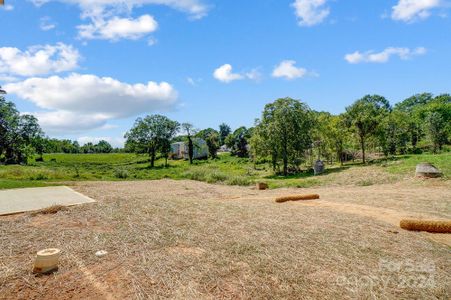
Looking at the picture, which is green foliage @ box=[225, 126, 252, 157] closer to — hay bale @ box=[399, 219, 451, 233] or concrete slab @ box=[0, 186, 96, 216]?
concrete slab @ box=[0, 186, 96, 216]

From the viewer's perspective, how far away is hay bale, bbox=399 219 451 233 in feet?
21.5

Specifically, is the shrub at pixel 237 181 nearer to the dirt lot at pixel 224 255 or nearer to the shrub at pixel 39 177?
the dirt lot at pixel 224 255

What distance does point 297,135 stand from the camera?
87.6 ft

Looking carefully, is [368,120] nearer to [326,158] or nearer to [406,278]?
[326,158]

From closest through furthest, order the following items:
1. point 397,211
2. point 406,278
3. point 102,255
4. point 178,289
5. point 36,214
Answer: point 178,289, point 406,278, point 102,255, point 36,214, point 397,211

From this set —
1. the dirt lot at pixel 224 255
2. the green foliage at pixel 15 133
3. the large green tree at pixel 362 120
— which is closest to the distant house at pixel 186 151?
the green foliage at pixel 15 133

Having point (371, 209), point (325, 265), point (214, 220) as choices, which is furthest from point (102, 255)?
point (371, 209)

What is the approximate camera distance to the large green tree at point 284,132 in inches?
1038

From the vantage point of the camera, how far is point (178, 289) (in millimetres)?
3768

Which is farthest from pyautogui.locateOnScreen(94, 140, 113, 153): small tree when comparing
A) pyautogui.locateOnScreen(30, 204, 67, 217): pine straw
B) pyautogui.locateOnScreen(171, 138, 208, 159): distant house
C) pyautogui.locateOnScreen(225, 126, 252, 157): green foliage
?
pyautogui.locateOnScreen(30, 204, 67, 217): pine straw

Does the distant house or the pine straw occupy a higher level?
the distant house

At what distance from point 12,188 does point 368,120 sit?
25.2 m

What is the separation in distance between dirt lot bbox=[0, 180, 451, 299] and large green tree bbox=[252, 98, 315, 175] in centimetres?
1816

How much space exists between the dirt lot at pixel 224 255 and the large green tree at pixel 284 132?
59.6 feet
